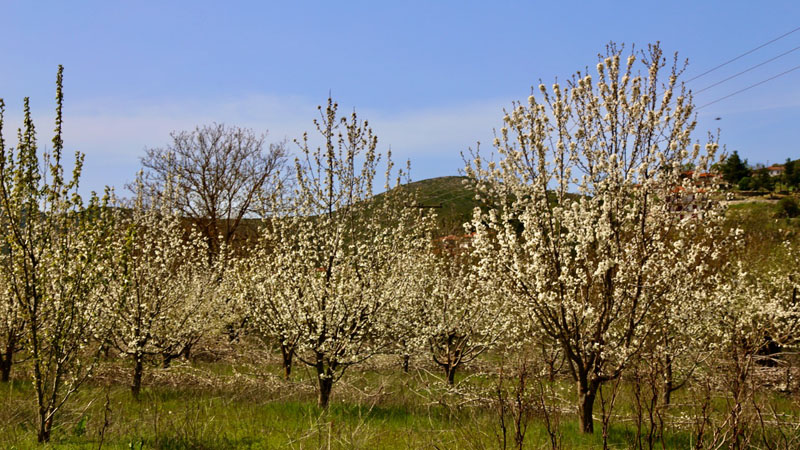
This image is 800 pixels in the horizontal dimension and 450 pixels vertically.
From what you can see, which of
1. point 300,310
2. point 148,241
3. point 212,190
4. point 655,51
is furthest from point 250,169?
point 655,51

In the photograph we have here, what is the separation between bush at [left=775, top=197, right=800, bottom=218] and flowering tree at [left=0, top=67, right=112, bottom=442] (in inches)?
2462

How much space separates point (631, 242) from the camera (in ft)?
21.5

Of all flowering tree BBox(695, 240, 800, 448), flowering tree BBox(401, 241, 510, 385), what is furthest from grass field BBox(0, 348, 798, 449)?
flowering tree BBox(401, 241, 510, 385)

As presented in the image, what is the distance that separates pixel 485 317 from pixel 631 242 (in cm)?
488

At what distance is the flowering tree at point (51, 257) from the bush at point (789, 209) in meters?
62.5

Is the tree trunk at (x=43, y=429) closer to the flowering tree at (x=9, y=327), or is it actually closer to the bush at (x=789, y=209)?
the flowering tree at (x=9, y=327)

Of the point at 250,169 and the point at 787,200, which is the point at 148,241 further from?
the point at 787,200

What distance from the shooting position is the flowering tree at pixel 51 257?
6.03 meters

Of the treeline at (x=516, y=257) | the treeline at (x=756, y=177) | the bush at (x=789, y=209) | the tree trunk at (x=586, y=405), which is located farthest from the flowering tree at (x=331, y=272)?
the treeline at (x=756, y=177)

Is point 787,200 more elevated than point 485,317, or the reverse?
point 787,200

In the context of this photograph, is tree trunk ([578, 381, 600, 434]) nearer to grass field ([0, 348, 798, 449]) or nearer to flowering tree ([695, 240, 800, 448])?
grass field ([0, 348, 798, 449])

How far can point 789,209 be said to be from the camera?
53719 mm

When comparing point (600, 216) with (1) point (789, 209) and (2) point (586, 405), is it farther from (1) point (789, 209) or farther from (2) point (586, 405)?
(1) point (789, 209)

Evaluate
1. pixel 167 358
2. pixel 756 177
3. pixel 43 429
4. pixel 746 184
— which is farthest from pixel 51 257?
pixel 756 177
